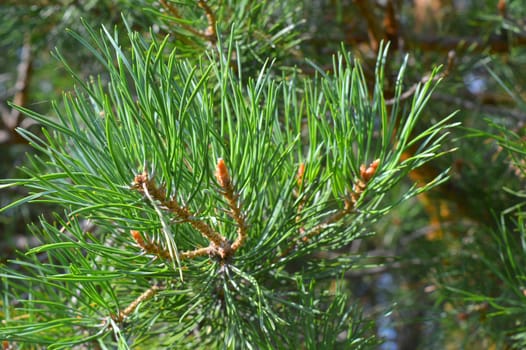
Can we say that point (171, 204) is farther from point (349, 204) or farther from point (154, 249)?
point (349, 204)

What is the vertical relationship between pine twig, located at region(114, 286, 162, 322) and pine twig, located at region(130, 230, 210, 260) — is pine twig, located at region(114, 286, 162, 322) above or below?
below

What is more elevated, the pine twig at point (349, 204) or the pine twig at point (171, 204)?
the pine twig at point (171, 204)

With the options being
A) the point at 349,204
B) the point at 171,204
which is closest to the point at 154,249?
the point at 171,204

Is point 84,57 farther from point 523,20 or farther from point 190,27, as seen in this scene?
point 523,20

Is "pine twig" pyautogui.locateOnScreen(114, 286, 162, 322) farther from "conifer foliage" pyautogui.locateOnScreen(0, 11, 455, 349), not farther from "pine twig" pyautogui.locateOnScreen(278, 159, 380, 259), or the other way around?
"pine twig" pyautogui.locateOnScreen(278, 159, 380, 259)

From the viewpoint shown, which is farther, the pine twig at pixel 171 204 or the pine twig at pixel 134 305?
the pine twig at pixel 134 305

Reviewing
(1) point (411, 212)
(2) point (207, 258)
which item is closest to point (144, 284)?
(2) point (207, 258)

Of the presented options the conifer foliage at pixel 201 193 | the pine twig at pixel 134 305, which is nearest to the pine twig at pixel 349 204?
the conifer foliage at pixel 201 193

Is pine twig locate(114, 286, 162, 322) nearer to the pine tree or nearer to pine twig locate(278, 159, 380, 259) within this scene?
the pine tree

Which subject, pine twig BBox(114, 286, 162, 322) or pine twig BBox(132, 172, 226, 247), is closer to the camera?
pine twig BBox(132, 172, 226, 247)

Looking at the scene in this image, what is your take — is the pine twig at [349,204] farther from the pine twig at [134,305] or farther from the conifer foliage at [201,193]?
the pine twig at [134,305]

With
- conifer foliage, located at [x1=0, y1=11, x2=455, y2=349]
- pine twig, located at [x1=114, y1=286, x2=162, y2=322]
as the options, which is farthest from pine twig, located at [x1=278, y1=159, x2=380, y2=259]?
pine twig, located at [x1=114, y1=286, x2=162, y2=322]
